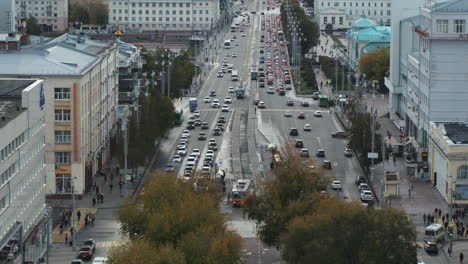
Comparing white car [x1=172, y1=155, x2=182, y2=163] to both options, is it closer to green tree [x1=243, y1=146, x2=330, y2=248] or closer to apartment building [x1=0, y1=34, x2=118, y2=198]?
apartment building [x1=0, y1=34, x2=118, y2=198]

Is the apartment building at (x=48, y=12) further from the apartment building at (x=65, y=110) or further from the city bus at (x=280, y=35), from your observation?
the apartment building at (x=65, y=110)

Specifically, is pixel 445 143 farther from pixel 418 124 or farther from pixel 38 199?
pixel 38 199

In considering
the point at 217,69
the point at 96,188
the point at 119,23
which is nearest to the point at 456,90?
the point at 96,188

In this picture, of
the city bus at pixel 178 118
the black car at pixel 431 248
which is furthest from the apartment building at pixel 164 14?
the black car at pixel 431 248

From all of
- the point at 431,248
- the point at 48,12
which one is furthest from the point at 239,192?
the point at 48,12

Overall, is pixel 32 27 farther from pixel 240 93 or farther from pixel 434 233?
pixel 434 233

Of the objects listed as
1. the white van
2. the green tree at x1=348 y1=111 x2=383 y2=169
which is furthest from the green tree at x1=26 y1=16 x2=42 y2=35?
the white van
